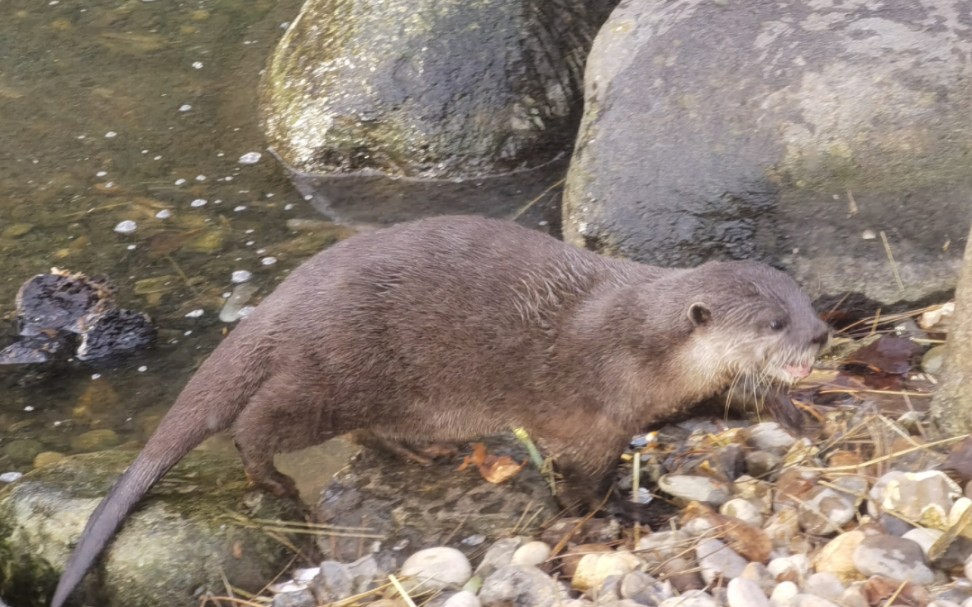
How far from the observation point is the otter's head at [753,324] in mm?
2629

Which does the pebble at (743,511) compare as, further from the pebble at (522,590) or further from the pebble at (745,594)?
the pebble at (522,590)

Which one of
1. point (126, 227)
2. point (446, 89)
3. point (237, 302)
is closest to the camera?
point (237, 302)

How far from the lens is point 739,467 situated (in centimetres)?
287

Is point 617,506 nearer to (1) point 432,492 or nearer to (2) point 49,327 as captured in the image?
(1) point 432,492

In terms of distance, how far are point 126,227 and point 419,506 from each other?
2.16m

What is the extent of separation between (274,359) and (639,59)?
1.59 m

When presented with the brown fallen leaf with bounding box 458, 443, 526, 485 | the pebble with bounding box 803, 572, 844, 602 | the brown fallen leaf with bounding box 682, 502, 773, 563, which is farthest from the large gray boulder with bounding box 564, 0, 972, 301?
the pebble with bounding box 803, 572, 844, 602

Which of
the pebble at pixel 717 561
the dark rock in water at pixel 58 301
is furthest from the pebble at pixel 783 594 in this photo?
the dark rock in water at pixel 58 301

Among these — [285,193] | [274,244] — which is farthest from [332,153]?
[274,244]

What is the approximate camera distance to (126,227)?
4.61 meters

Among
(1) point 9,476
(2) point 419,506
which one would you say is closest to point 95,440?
(1) point 9,476

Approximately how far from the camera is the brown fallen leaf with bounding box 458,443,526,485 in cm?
309

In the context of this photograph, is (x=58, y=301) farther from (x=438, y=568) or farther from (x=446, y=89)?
(x=438, y=568)

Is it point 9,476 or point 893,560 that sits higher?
point 893,560
